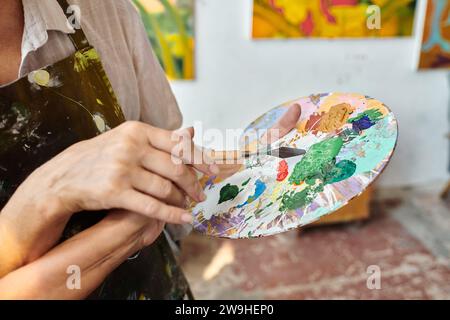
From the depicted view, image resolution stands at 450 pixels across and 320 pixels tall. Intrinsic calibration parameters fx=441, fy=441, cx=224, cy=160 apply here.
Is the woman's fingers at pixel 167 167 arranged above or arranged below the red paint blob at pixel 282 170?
above

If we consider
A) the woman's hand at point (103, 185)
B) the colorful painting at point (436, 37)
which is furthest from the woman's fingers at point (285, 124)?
the colorful painting at point (436, 37)

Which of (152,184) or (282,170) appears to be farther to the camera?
(282,170)

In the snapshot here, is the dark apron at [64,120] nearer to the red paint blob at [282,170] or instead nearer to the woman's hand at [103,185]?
the woman's hand at [103,185]

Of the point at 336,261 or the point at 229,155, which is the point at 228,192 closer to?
the point at 229,155

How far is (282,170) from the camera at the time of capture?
2.63 ft

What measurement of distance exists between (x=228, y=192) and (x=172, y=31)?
1.90 meters

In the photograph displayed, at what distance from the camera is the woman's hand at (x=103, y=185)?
544 millimetres

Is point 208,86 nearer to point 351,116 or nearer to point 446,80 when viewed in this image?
point 446,80

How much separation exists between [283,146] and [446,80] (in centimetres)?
282

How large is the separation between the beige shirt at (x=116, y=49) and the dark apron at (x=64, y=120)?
3 cm

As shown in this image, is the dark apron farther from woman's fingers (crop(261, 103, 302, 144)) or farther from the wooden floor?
the wooden floor

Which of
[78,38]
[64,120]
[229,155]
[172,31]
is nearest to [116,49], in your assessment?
Answer: [78,38]

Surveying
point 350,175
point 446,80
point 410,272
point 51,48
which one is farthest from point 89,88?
point 446,80

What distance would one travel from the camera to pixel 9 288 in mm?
595
